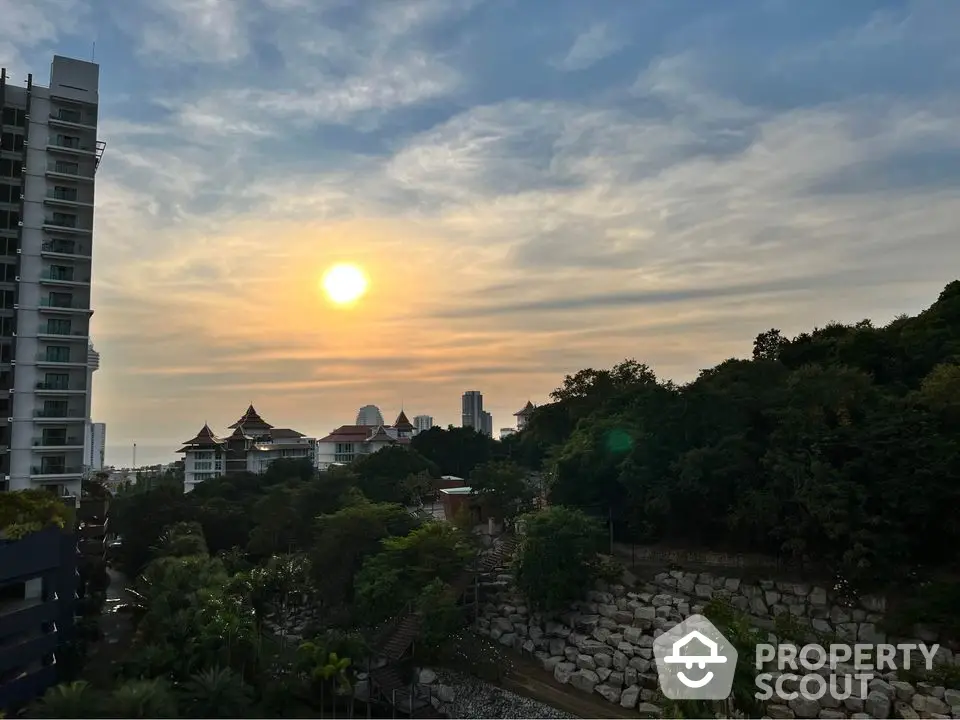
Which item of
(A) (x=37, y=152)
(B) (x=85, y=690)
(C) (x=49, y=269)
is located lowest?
(B) (x=85, y=690)

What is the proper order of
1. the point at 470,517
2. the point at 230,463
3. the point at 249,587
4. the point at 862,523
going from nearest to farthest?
the point at 862,523 < the point at 249,587 < the point at 470,517 < the point at 230,463

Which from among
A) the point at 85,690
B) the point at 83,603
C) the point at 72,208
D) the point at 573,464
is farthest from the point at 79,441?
the point at 573,464

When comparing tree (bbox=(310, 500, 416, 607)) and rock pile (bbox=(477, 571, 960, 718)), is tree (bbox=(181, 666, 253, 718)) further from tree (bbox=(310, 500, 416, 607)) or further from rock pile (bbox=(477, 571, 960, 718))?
tree (bbox=(310, 500, 416, 607))

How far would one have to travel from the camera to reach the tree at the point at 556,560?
2256cm

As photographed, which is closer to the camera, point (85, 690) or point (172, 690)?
point (85, 690)

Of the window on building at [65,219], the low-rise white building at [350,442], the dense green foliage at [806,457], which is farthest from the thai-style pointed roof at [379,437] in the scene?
the window on building at [65,219]

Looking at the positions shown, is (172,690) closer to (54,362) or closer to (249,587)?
(249,587)

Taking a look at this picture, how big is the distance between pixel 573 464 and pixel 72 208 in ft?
83.7

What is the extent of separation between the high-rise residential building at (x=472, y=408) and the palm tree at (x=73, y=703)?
115 metres

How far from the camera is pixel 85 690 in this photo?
13094 millimetres

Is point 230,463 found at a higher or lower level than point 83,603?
higher

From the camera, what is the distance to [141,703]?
12680 millimetres

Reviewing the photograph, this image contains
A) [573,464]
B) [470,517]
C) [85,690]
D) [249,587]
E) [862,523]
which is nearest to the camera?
[85,690]

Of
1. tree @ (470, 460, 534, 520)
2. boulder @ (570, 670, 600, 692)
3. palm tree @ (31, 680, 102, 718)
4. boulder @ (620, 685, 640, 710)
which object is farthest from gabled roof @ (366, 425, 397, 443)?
palm tree @ (31, 680, 102, 718)
